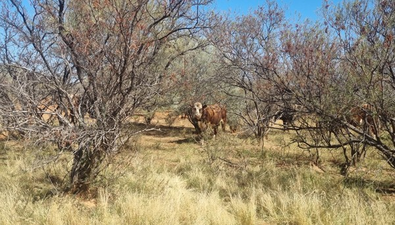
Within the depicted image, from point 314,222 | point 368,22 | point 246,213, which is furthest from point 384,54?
point 246,213

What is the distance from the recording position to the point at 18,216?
14.7ft

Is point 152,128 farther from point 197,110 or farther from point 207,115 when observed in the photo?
point 207,115

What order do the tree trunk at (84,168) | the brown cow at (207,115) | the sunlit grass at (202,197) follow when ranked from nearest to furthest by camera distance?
the sunlit grass at (202,197) → the tree trunk at (84,168) → the brown cow at (207,115)

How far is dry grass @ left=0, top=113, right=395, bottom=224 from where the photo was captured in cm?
Result: 451

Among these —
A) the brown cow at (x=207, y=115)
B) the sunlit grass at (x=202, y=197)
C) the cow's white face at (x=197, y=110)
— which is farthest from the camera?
the brown cow at (x=207, y=115)

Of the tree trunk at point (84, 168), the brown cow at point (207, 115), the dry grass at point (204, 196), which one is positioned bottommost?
the dry grass at point (204, 196)

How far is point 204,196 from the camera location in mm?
5340

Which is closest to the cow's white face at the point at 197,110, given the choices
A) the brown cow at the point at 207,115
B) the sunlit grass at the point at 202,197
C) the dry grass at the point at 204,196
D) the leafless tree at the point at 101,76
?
the brown cow at the point at 207,115

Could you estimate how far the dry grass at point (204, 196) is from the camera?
14.8ft

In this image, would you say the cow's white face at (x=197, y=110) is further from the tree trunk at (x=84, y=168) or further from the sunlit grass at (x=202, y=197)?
the tree trunk at (x=84, y=168)

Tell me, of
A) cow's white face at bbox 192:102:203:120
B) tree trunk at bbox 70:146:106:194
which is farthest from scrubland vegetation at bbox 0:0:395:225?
cow's white face at bbox 192:102:203:120

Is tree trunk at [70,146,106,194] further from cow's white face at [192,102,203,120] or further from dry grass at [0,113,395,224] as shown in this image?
cow's white face at [192,102,203,120]

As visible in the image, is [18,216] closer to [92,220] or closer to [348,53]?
[92,220]

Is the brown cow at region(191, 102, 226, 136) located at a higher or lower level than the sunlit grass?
higher
